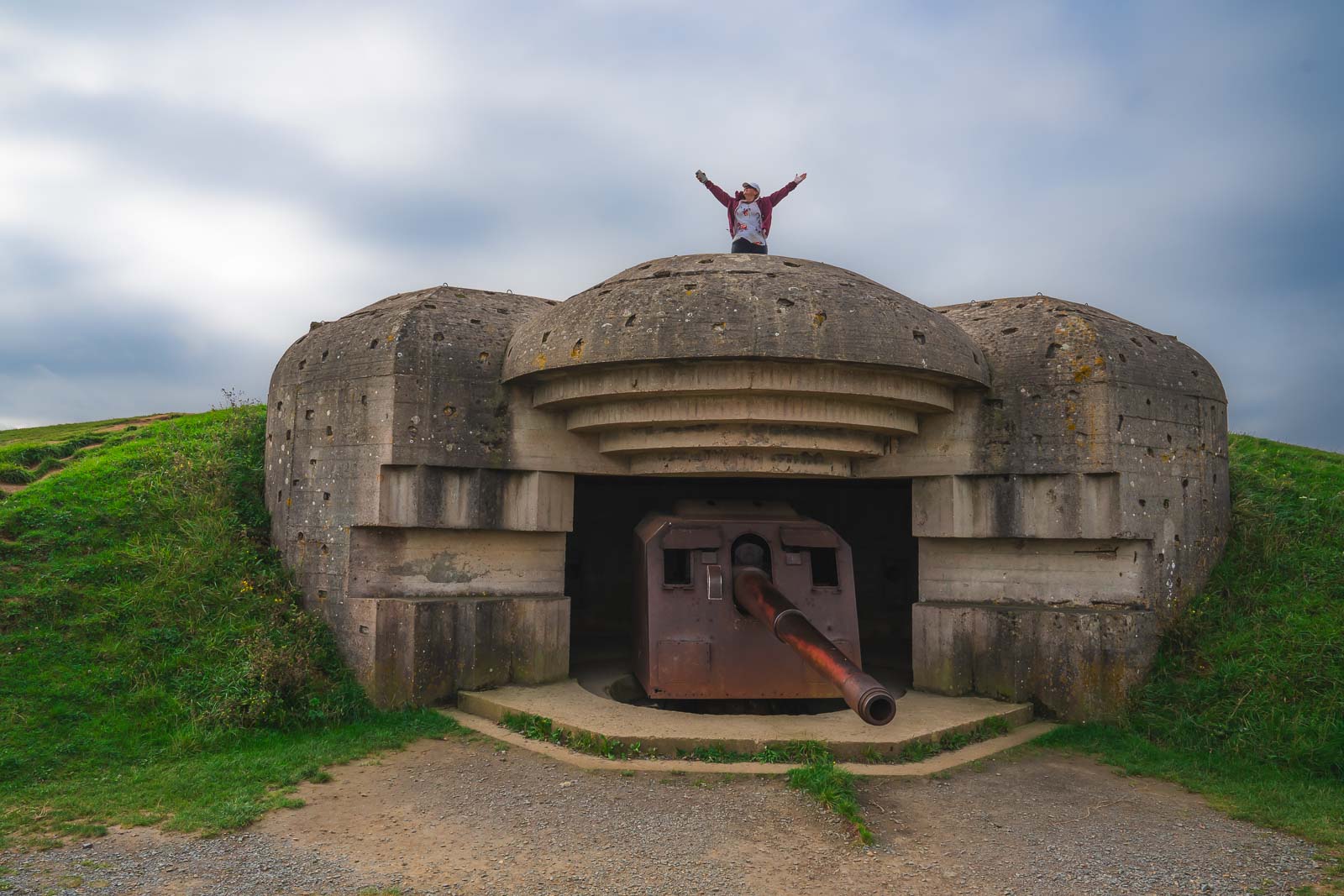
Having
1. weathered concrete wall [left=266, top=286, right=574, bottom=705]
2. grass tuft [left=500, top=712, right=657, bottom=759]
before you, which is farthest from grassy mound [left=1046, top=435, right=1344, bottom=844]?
weathered concrete wall [left=266, top=286, right=574, bottom=705]

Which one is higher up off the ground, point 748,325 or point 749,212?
point 749,212

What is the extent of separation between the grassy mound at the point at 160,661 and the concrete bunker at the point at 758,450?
46 cm

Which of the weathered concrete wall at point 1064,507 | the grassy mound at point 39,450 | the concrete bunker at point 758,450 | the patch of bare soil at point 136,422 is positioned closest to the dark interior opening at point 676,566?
the concrete bunker at point 758,450

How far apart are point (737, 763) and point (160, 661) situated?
4.38 metres

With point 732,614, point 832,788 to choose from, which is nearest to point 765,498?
point 732,614

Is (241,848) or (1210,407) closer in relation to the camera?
(241,848)

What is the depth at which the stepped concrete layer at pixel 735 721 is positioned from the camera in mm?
5645

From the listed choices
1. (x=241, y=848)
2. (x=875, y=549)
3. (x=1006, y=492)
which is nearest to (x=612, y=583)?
(x=875, y=549)

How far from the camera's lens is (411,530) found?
7203 mm

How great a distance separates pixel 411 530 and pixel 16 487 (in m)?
4.90

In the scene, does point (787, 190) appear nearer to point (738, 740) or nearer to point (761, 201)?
point (761, 201)

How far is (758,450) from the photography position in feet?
23.0

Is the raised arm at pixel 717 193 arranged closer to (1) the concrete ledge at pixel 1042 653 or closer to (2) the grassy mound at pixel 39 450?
(1) the concrete ledge at pixel 1042 653

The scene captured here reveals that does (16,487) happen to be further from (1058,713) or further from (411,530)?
(1058,713)
